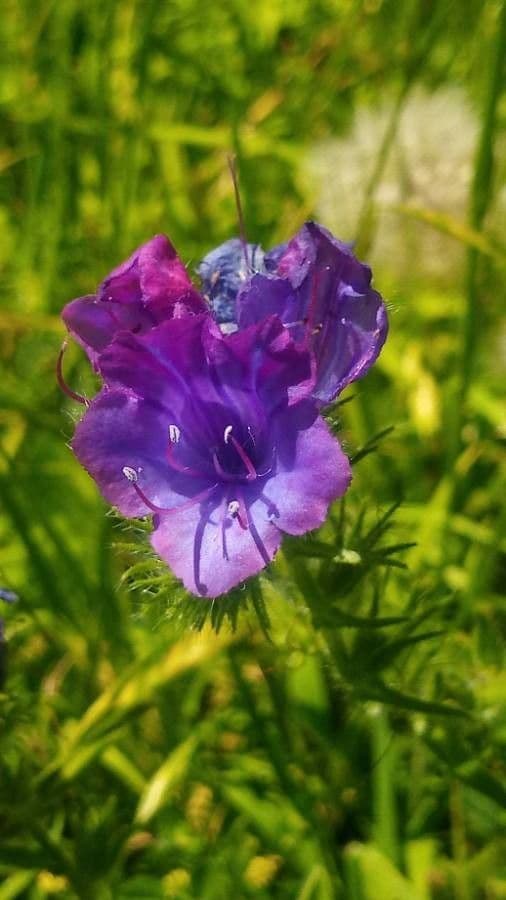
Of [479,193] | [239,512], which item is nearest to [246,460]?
[239,512]

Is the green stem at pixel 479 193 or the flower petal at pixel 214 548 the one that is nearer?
the flower petal at pixel 214 548

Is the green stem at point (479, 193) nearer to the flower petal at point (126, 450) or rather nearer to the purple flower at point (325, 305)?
the purple flower at point (325, 305)

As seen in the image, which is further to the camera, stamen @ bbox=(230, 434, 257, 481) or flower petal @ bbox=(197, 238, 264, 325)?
Result: flower petal @ bbox=(197, 238, 264, 325)

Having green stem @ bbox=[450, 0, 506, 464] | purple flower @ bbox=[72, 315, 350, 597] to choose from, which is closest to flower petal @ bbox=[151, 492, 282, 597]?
purple flower @ bbox=[72, 315, 350, 597]

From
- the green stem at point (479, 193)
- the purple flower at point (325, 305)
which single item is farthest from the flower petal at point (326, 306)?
the green stem at point (479, 193)

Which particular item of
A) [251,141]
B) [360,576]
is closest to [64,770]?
[360,576]

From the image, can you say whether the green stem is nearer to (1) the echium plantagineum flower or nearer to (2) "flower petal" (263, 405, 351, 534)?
(1) the echium plantagineum flower

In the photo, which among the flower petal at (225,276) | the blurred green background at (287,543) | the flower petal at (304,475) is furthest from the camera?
the blurred green background at (287,543)

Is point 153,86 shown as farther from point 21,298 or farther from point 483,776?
point 483,776
